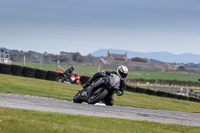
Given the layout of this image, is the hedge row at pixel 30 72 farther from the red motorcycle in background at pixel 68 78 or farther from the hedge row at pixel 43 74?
the red motorcycle in background at pixel 68 78

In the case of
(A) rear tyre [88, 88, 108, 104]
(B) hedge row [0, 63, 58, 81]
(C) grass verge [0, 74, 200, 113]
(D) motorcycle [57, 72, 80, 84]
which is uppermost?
(B) hedge row [0, 63, 58, 81]

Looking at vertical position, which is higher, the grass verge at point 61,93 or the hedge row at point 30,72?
the hedge row at point 30,72

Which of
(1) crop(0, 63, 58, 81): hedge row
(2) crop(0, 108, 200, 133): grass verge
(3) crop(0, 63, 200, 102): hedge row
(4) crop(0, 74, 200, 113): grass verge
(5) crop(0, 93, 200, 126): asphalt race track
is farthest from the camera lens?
(1) crop(0, 63, 58, 81): hedge row

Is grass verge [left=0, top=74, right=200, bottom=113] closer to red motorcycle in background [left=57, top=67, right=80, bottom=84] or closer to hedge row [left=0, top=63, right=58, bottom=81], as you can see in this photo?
red motorcycle in background [left=57, top=67, right=80, bottom=84]

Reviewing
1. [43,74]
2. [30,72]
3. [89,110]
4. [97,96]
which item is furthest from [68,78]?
[89,110]

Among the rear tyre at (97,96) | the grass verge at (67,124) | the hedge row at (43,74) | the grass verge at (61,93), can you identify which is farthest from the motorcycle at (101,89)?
the hedge row at (43,74)

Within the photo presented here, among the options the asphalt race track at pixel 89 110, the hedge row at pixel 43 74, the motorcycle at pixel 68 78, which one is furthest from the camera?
the hedge row at pixel 43 74

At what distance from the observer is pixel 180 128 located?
8.09 meters

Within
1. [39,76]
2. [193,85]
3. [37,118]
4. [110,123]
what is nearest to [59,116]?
A: [37,118]

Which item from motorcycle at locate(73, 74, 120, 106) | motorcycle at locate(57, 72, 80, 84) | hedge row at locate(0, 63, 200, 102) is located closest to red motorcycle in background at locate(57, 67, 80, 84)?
motorcycle at locate(57, 72, 80, 84)

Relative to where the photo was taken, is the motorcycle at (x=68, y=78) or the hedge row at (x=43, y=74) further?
the hedge row at (x=43, y=74)

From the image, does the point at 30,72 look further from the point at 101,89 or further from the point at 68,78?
the point at 101,89

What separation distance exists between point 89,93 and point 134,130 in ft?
13.9

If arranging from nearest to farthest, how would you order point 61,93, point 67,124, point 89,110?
1. point 67,124
2. point 89,110
3. point 61,93
